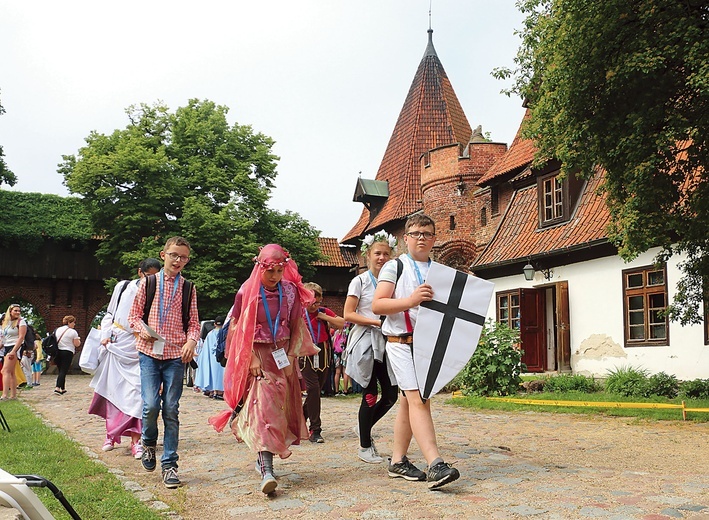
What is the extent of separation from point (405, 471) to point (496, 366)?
9.38 meters

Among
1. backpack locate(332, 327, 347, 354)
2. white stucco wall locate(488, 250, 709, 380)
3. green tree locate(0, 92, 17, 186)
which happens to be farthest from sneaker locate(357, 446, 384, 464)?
green tree locate(0, 92, 17, 186)

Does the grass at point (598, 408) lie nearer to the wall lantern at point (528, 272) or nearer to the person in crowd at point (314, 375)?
the wall lantern at point (528, 272)

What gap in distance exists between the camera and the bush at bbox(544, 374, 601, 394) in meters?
16.7

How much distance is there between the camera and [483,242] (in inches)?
1075

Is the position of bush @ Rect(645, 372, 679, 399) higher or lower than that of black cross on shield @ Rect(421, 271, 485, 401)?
lower

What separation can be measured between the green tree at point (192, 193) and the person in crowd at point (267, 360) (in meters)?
28.3

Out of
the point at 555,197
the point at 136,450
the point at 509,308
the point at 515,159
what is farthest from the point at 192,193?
the point at 136,450

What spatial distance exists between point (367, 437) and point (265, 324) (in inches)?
61.0

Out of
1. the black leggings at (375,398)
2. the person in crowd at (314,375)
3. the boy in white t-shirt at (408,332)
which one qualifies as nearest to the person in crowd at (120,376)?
the person in crowd at (314,375)

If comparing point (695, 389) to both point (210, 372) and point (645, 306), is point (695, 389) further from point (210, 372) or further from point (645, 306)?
point (210, 372)

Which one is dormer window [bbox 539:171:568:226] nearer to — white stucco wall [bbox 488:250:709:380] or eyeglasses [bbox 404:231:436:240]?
white stucco wall [bbox 488:250:709:380]

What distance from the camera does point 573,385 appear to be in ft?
55.0

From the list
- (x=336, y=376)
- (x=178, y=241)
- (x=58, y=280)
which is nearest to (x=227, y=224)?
(x=58, y=280)

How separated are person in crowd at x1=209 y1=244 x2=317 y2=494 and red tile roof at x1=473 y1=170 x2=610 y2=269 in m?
12.1
